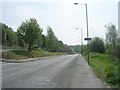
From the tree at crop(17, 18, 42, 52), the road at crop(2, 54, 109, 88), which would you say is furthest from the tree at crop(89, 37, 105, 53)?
the road at crop(2, 54, 109, 88)

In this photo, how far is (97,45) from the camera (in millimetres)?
110062

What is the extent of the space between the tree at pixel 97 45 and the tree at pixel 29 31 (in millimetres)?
24839

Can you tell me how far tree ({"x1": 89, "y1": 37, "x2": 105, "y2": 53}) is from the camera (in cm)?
10868

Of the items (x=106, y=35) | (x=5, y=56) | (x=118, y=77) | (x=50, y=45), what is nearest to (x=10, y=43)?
(x=50, y=45)

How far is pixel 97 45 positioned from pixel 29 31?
29611 millimetres

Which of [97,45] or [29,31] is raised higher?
[29,31]

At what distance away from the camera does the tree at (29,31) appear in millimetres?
87562

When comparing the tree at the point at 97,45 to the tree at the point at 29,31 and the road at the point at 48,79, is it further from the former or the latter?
the road at the point at 48,79

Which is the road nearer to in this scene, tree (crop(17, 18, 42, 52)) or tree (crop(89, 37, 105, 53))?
tree (crop(17, 18, 42, 52))

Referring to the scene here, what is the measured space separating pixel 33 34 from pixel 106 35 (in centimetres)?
2289

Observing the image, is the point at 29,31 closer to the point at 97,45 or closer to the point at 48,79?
the point at 97,45

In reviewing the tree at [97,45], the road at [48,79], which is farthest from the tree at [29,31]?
the road at [48,79]

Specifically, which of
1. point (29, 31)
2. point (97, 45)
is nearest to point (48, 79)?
point (29, 31)

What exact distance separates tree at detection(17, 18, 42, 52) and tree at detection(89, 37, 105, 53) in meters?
24.8
